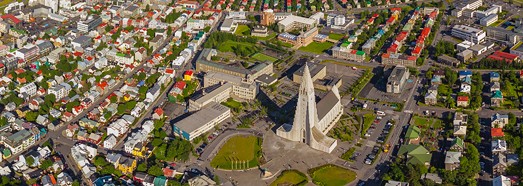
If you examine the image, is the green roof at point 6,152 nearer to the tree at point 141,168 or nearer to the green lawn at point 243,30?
the tree at point 141,168

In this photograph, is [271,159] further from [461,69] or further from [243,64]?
[461,69]

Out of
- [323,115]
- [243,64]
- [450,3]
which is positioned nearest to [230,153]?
[323,115]

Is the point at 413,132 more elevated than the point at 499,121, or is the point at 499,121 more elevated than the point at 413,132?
the point at 499,121

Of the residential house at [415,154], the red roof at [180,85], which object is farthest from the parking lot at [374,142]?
the red roof at [180,85]

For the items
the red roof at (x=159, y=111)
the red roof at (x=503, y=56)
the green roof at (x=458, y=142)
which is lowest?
the red roof at (x=159, y=111)

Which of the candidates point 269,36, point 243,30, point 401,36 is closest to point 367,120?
point 401,36

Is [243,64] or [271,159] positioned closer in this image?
[271,159]

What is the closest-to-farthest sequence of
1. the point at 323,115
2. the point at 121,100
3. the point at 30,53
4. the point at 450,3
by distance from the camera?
1. the point at 323,115
2. the point at 121,100
3. the point at 30,53
4. the point at 450,3

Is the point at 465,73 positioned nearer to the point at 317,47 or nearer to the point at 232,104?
the point at 317,47
